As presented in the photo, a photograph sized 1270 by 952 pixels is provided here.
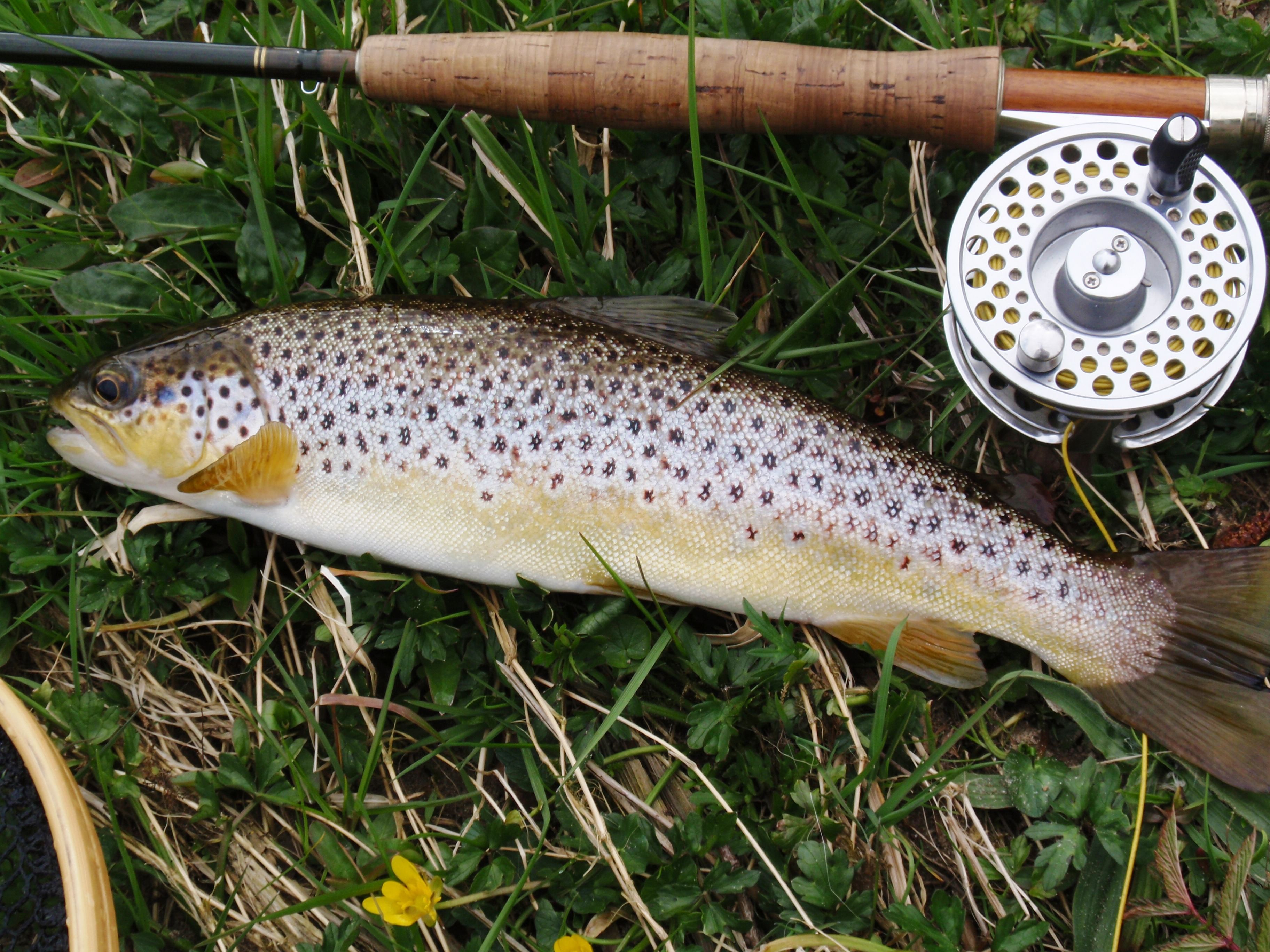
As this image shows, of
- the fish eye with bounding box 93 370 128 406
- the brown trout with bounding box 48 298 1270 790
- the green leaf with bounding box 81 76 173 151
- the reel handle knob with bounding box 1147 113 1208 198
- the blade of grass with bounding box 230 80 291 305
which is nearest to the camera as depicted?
the reel handle knob with bounding box 1147 113 1208 198

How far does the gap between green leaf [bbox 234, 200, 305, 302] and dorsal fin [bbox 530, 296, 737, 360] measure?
744mm

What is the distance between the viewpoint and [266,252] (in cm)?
268

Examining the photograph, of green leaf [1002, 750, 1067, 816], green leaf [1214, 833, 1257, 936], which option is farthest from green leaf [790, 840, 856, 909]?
green leaf [1214, 833, 1257, 936]

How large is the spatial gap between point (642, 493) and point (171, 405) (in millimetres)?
1203

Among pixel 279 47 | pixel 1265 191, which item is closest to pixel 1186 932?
pixel 1265 191

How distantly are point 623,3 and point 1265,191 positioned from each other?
1.84 m

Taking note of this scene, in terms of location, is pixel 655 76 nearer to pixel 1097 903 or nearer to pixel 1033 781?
pixel 1033 781

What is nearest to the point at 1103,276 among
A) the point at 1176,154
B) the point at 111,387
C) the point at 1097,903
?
the point at 1176,154

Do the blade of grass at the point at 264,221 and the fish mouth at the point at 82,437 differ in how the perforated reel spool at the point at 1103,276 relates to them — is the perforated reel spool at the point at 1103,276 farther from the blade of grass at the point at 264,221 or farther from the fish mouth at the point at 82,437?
the fish mouth at the point at 82,437

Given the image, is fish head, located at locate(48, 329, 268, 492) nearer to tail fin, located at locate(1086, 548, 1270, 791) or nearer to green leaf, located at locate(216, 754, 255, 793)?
green leaf, located at locate(216, 754, 255, 793)

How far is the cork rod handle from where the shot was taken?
2377mm

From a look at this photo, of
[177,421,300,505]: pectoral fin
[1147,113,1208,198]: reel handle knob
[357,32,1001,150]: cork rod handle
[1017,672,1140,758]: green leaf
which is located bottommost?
[1017,672,1140,758]: green leaf

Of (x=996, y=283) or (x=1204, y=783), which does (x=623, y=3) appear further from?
(x=1204, y=783)

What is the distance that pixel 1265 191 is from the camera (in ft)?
8.63
